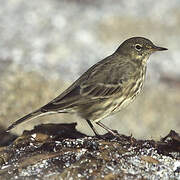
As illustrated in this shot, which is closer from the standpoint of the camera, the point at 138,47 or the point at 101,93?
the point at 101,93

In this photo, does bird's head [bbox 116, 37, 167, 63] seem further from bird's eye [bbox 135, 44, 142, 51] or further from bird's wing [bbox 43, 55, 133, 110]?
bird's wing [bbox 43, 55, 133, 110]

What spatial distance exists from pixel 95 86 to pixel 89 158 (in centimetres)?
181

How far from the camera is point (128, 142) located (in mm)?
6855

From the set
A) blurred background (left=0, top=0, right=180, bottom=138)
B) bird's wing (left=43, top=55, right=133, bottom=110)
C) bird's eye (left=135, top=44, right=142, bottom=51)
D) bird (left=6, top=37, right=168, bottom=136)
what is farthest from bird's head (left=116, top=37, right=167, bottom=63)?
blurred background (left=0, top=0, right=180, bottom=138)

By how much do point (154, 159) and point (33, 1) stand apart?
9.24m

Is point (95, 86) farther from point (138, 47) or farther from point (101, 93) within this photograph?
point (138, 47)

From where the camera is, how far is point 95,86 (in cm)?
784

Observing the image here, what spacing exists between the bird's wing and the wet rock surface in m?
0.62

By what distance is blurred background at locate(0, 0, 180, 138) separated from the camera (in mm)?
11539

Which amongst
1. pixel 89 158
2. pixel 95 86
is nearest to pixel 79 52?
pixel 95 86

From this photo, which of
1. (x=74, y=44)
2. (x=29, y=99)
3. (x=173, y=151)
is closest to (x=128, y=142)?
(x=173, y=151)

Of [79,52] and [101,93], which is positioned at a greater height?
[79,52]

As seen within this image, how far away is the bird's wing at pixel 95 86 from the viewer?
761cm

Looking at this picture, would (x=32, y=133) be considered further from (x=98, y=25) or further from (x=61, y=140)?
(x=98, y=25)
